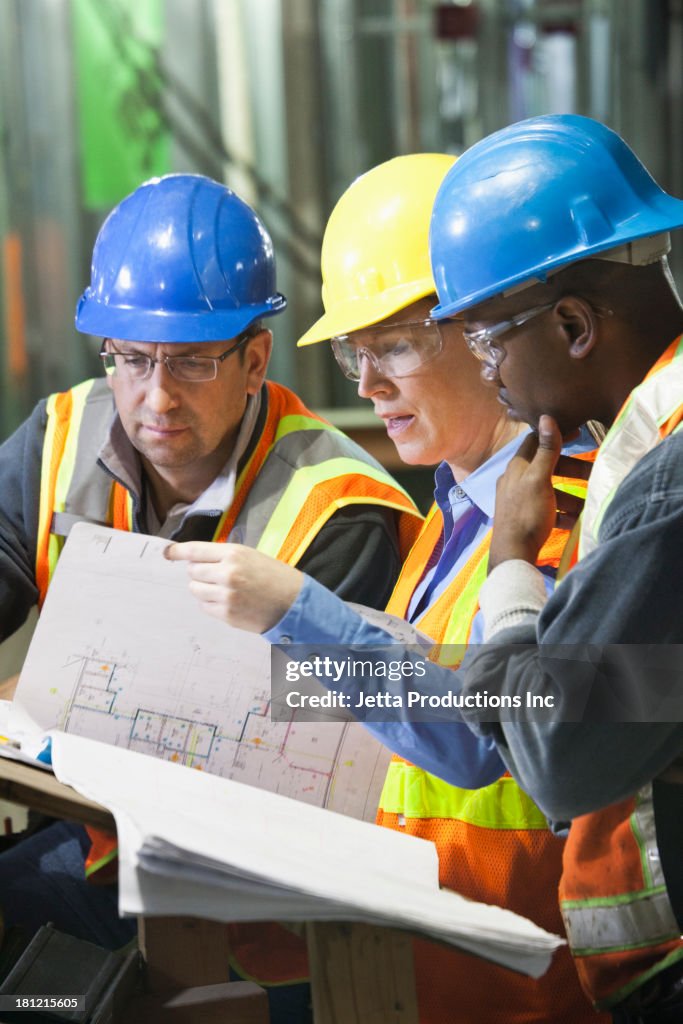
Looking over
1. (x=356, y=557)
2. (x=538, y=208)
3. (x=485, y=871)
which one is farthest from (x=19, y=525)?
(x=538, y=208)

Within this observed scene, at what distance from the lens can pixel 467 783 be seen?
1727 mm

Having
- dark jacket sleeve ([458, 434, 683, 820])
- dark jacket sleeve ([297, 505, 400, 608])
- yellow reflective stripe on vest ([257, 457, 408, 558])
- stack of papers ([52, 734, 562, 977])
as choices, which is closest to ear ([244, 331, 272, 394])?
yellow reflective stripe on vest ([257, 457, 408, 558])

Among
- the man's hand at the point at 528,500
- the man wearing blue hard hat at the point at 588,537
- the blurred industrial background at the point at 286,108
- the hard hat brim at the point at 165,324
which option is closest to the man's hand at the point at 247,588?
the man wearing blue hard hat at the point at 588,537

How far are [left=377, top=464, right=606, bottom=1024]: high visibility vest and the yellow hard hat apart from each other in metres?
0.58

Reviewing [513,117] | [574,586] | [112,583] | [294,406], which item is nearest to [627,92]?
[513,117]

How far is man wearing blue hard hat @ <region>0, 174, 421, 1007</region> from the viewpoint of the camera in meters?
2.35

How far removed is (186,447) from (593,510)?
3.97ft

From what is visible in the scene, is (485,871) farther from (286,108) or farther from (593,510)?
(286,108)

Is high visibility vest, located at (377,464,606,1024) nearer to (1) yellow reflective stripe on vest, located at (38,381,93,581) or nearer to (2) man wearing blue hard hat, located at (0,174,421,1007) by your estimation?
(2) man wearing blue hard hat, located at (0,174,421,1007)

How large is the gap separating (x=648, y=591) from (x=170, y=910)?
59cm

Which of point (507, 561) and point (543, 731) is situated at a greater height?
Result: point (507, 561)

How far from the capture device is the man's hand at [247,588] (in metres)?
1.70

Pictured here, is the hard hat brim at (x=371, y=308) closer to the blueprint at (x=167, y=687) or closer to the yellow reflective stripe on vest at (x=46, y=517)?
the blueprint at (x=167, y=687)

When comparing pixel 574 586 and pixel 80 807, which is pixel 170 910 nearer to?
pixel 80 807
